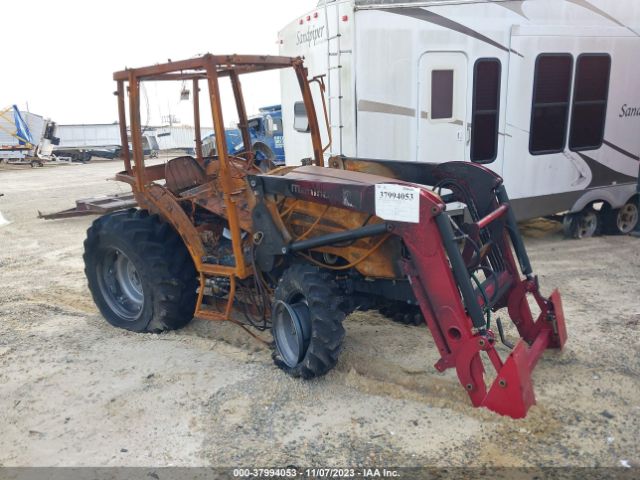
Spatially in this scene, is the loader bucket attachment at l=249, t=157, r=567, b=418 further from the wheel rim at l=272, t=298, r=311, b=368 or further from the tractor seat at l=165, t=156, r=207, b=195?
the tractor seat at l=165, t=156, r=207, b=195

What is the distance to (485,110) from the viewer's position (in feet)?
22.4

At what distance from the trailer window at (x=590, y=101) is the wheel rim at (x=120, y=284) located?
236 inches

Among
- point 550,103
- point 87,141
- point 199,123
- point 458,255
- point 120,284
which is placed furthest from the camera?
point 87,141

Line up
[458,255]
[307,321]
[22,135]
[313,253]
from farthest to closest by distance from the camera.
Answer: [22,135] < [313,253] < [307,321] < [458,255]

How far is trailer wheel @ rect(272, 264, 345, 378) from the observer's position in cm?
362

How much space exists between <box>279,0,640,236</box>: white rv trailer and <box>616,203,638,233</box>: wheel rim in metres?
0.02

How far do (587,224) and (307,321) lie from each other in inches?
236

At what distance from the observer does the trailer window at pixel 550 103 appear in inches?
281

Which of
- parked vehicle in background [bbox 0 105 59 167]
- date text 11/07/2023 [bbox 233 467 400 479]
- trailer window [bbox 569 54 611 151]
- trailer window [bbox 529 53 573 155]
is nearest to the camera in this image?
date text 11/07/2023 [bbox 233 467 400 479]

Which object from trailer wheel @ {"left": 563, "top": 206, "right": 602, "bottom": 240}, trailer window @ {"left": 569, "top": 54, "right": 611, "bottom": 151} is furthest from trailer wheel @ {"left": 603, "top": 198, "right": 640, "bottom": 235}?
trailer window @ {"left": 569, "top": 54, "right": 611, "bottom": 151}

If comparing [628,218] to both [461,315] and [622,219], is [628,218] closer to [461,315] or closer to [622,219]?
[622,219]

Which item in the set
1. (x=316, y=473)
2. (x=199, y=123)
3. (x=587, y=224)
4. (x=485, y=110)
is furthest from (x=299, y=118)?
(x=316, y=473)

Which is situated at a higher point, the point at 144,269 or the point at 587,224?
the point at 144,269

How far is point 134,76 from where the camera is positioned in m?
4.35
